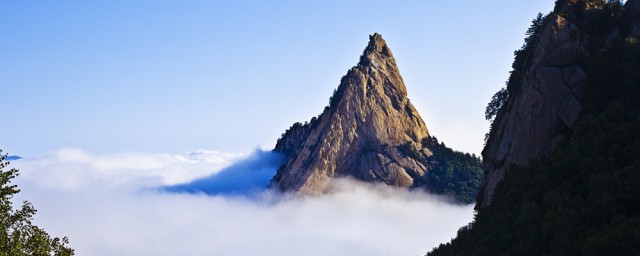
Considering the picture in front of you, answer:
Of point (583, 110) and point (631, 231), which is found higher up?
point (583, 110)

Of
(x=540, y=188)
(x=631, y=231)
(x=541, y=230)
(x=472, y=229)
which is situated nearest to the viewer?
(x=631, y=231)

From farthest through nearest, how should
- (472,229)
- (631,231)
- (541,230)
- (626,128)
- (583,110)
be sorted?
(472,229) → (583,110) → (626,128) → (541,230) → (631,231)

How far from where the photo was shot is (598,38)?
276 feet

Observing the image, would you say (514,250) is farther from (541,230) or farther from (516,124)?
(516,124)

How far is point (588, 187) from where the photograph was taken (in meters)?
62.0

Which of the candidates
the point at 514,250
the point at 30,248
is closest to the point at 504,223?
the point at 514,250

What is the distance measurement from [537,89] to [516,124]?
17.2ft

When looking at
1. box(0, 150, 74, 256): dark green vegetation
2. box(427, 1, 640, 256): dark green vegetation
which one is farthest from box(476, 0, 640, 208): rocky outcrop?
box(0, 150, 74, 256): dark green vegetation

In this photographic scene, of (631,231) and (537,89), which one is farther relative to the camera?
(537,89)

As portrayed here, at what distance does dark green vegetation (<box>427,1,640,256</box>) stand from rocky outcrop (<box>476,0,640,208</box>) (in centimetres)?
111

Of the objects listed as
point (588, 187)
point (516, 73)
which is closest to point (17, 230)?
point (588, 187)

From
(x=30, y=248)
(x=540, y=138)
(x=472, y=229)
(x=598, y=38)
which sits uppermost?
(x=598, y=38)

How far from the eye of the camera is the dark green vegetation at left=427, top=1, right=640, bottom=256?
54625 mm

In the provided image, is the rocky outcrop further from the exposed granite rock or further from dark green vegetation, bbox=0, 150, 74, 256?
dark green vegetation, bbox=0, 150, 74, 256
